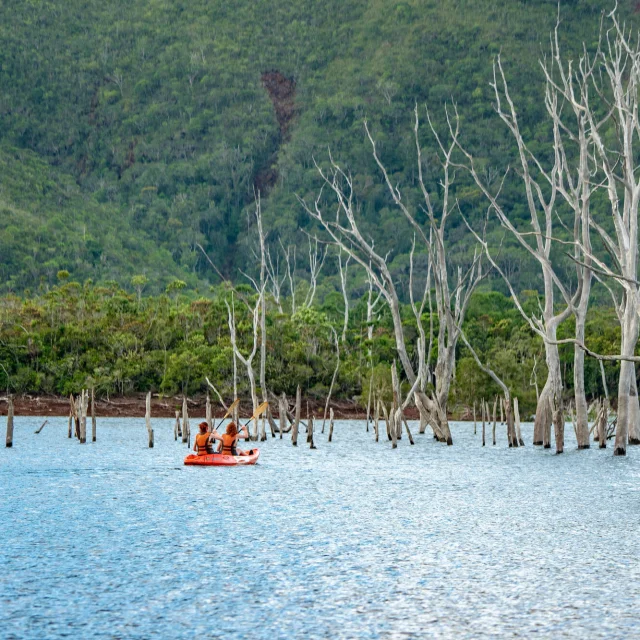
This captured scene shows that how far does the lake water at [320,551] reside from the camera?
27.6ft

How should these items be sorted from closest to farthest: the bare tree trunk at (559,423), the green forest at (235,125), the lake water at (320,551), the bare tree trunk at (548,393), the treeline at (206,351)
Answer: the lake water at (320,551)
the bare tree trunk at (559,423)
the bare tree trunk at (548,393)
the treeline at (206,351)
the green forest at (235,125)

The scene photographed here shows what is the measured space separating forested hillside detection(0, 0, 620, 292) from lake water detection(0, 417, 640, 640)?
70870 mm

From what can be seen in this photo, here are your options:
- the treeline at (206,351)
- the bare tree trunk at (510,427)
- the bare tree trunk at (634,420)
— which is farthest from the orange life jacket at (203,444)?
the treeline at (206,351)

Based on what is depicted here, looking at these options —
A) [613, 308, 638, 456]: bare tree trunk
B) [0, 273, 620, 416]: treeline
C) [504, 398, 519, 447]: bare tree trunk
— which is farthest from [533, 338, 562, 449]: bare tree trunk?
[0, 273, 620, 416]: treeline

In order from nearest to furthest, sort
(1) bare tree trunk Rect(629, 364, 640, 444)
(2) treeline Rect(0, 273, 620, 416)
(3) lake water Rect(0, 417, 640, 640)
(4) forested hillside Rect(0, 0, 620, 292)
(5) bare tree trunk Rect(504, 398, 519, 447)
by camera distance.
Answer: (3) lake water Rect(0, 417, 640, 640) → (1) bare tree trunk Rect(629, 364, 640, 444) → (5) bare tree trunk Rect(504, 398, 519, 447) → (2) treeline Rect(0, 273, 620, 416) → (4) forested hillside Rect(0, 0, 620, 292)

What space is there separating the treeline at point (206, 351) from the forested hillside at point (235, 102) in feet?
120

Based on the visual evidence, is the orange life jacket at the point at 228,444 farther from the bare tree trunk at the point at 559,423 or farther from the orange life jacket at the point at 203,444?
the bare tree trunk at the point at 559,423

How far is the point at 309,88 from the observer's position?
12081 cm

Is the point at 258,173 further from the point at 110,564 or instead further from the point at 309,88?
the point at 110,564

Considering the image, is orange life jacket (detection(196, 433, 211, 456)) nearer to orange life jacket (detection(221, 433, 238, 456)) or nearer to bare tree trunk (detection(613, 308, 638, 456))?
orange life jacket (detection(221, 433, 238, 456))

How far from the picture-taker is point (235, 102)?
389 feet

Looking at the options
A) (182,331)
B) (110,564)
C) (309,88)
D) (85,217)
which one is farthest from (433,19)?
(110,564)

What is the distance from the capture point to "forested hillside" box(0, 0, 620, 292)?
103 m

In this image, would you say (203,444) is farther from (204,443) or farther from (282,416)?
(282,416)
